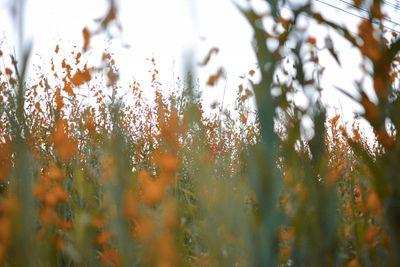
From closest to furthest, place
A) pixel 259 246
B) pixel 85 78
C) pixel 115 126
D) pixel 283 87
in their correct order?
pixel 259 246 → pixel 115 126 → pixel 283 87 → pixel 85 78

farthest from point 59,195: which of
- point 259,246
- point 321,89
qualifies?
point 321,89

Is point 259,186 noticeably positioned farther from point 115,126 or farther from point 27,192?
point 27,192

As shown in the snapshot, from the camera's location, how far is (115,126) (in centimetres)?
77

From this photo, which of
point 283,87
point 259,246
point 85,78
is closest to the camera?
point 259,246

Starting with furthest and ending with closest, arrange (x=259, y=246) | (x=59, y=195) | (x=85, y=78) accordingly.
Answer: (x=85, y=78) < (x=59, y=195) < (x=259, y=246)

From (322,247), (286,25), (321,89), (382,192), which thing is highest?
(286,25)

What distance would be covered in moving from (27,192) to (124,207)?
19 centimetres

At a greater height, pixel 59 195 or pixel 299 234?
pixel 59 195

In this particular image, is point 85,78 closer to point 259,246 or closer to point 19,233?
point 19,233

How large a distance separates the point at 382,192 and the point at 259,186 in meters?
0.33

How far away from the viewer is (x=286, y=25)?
0.88 meters

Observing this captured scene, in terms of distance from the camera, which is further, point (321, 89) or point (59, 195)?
point (59, 195)

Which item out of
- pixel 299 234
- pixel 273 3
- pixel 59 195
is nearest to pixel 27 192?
pixel 59 195

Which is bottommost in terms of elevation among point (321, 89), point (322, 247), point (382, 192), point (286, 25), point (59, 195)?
point (322, 247)
